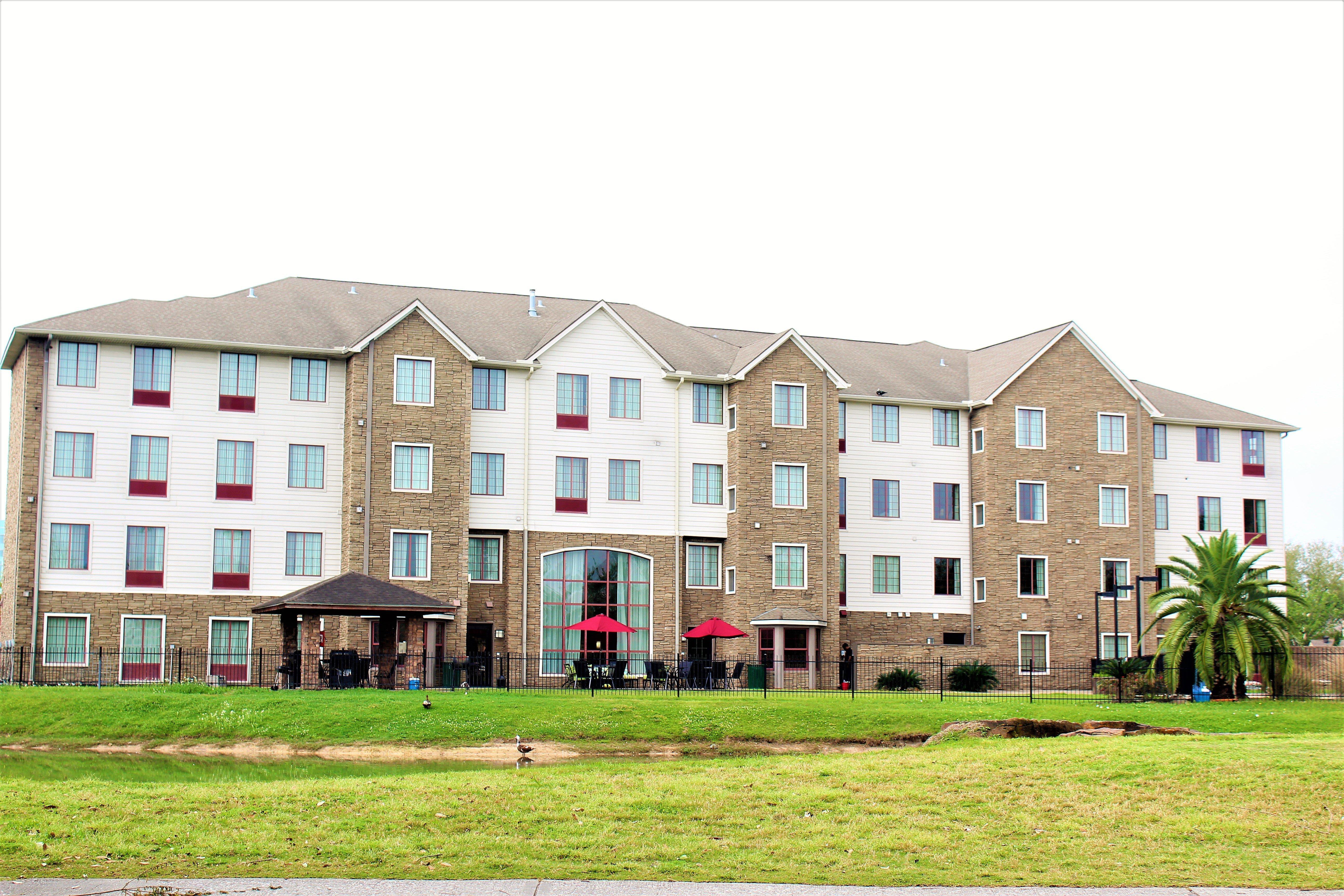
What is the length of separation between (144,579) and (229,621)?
293 centimetres

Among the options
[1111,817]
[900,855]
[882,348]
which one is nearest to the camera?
[900,855]

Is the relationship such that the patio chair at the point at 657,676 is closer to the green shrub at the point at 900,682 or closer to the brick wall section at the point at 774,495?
the brick wall section at the point at 774,495

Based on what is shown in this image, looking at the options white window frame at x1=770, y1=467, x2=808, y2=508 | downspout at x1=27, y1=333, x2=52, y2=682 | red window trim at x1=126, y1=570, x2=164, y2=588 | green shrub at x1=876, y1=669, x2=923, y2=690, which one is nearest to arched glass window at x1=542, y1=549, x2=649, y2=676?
white window frame at x1=770, y1=467, x2=808, y2=508

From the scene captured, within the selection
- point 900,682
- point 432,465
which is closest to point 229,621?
point 432,465

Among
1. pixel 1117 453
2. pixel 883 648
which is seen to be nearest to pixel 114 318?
pixel 883 648

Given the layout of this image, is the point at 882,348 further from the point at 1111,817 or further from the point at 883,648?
the point at 1111,817

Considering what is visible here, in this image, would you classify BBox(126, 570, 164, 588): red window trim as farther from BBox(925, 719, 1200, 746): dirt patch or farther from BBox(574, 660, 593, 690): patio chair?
BBox(925, 719, 1200, 746): dirt patch

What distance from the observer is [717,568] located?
4897 cm

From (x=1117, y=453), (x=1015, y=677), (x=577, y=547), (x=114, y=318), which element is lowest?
(x=1015, y=677)

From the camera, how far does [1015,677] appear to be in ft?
162

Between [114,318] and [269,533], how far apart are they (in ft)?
27.8

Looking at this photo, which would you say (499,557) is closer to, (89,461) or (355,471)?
(355,471)

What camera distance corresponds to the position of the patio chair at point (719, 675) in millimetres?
42812

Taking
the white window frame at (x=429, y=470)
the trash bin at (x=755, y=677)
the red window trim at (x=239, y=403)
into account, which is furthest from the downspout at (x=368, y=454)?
the trash bin at (x=755, y=677)
